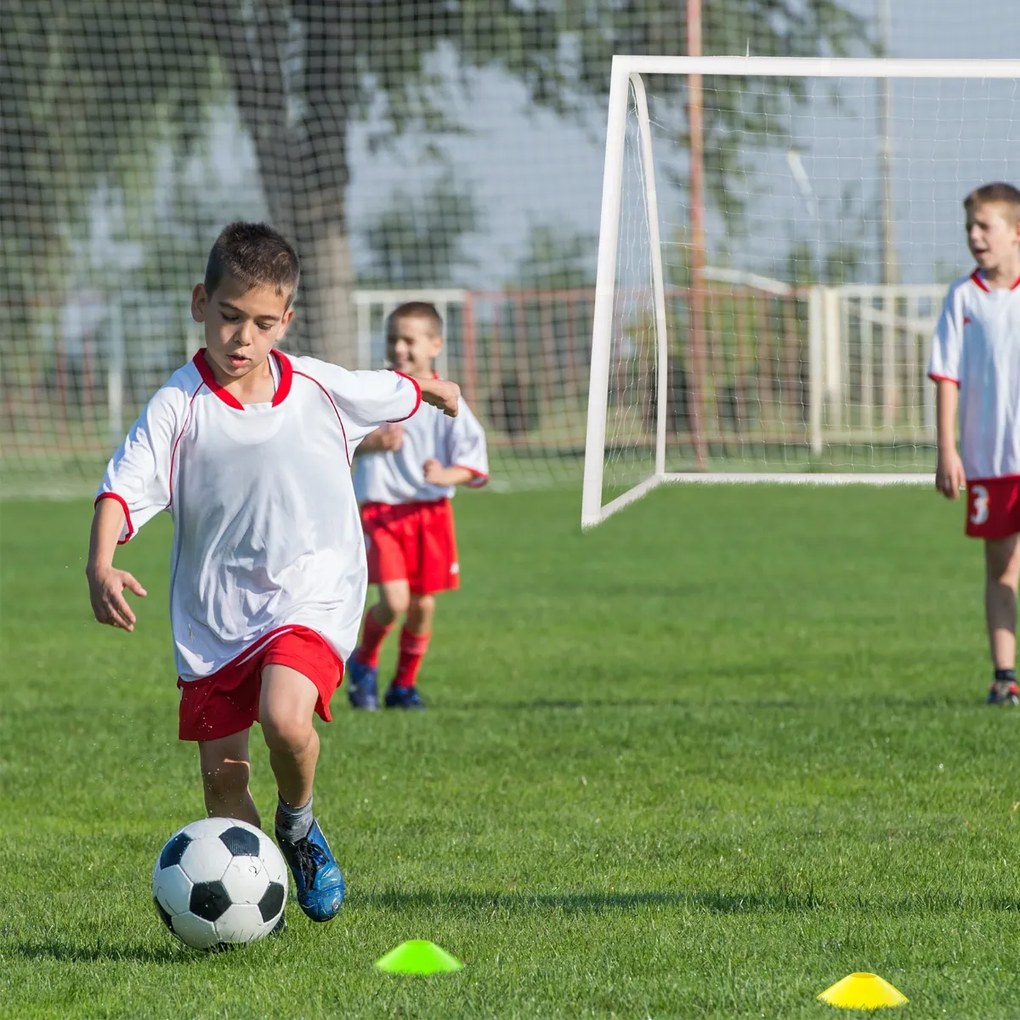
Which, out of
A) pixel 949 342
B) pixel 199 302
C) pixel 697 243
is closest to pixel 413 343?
pixel 949 342

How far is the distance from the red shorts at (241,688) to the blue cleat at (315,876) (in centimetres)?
30

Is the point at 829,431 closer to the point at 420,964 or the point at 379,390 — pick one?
the point at 379,390

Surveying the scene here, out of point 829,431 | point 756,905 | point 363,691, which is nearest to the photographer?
point 756,905

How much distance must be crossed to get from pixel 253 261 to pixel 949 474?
330 cm

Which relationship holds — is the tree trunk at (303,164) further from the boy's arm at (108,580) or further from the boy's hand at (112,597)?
the boy's hand at (112,597)

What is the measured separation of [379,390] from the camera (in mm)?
4352

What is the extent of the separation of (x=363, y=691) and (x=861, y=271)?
5.32 m

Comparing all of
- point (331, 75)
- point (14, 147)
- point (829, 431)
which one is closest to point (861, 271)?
point (829, 431)

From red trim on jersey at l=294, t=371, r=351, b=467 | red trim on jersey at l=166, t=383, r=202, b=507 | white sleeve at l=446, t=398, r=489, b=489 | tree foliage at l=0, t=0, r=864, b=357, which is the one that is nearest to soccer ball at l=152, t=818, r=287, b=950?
red trim on jersey at l=166, t=383, r=202, b=507

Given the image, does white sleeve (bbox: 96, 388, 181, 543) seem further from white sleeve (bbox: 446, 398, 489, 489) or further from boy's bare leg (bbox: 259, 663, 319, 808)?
white sleeve (bbox: 446, 398, 489, 489)

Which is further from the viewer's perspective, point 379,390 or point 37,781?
point 37,781

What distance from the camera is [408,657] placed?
25.2ft

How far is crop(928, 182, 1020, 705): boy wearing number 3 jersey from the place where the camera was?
7016mm

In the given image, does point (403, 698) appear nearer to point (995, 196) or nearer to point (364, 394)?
point (995, 196)
